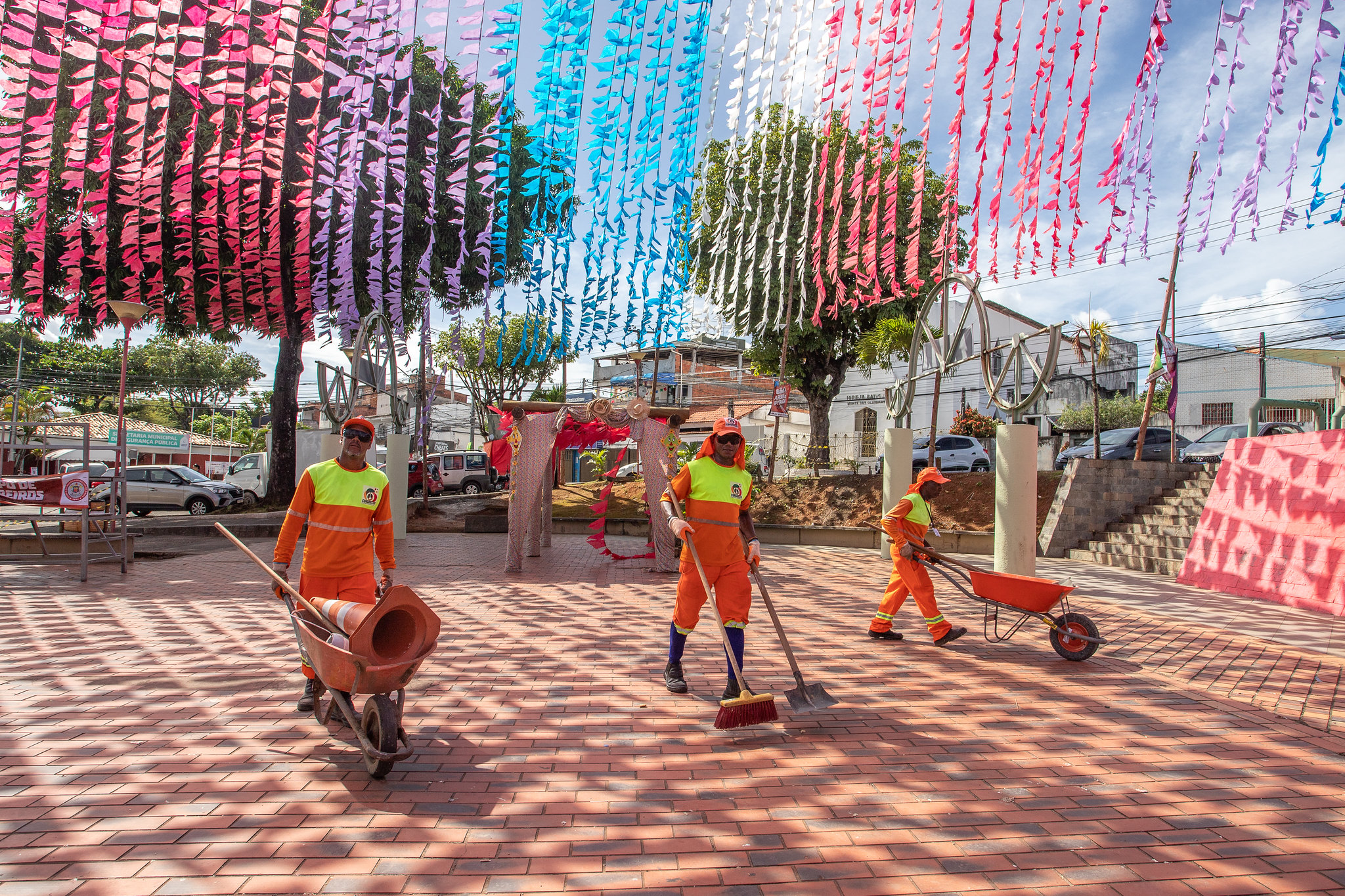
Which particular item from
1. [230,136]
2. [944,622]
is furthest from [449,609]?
[230,136]

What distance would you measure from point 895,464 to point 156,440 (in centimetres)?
4704

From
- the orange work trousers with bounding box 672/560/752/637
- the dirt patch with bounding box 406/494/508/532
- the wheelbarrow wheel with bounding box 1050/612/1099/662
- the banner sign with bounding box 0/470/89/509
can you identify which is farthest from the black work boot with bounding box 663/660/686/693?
the dirt patch with bounding box 406/494/508/532

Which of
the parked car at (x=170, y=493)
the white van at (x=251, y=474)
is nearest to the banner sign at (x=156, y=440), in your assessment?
the white van at (x=251, y=474)

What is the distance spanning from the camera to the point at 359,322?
Result: 1380 cm

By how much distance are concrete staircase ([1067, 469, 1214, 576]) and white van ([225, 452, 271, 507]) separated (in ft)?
83.0

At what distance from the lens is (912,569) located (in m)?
6.18

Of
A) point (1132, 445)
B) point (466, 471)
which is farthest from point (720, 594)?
point (466, 471)

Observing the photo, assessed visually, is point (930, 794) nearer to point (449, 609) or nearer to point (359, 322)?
point (449, 609)

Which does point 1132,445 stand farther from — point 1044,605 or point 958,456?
point 1044,605

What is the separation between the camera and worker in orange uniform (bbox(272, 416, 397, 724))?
4242 millimetres

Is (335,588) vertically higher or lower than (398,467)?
lower

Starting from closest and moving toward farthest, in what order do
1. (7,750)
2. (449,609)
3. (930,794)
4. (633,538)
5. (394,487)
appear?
1. (930,794)
2. (7,750)
3. (449,609)
4. (394,487)
5. (633,538)

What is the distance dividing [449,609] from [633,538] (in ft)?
26.3

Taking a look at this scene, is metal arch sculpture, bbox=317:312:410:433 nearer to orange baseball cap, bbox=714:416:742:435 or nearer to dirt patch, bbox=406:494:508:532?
dirt patch, bbox=406:494:508:532
